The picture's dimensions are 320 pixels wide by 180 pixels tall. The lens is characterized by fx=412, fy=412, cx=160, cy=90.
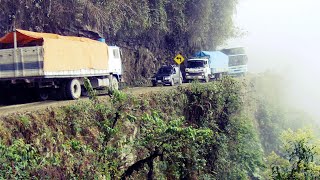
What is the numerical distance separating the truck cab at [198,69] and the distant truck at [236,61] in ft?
31.1

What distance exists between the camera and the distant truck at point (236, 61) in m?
37.8

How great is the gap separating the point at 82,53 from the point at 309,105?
4587 centimetres

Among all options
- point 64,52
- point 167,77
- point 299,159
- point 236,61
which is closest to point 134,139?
point 64,52

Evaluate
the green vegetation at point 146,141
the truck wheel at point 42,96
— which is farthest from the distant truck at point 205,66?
the truck wheel at point 42,96

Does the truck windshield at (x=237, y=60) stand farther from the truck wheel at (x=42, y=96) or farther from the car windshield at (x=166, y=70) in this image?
the truck wheel at (x=42, y=96)

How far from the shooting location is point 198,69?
90.4ft

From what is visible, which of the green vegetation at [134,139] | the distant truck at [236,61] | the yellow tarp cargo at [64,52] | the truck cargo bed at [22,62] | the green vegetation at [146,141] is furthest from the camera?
the distant truck at [236,61]

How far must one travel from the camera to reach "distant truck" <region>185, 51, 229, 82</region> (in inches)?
1083

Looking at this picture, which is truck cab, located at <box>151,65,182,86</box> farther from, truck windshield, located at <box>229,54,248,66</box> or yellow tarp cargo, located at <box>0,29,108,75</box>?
truck windshield, located at <box>229,54,248,66</box>

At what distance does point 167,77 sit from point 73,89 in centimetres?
885

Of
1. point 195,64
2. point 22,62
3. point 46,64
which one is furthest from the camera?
point 195,64

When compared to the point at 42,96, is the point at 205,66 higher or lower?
higher

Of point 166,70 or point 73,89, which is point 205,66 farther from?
point 73,89

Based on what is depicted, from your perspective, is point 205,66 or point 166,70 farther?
point 205,66
